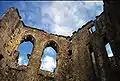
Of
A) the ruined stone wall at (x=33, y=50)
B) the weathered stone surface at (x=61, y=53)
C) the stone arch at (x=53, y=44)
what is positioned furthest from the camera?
the stone arch at (x=53, y=44)

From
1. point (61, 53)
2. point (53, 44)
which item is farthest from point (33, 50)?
point (61, 53)

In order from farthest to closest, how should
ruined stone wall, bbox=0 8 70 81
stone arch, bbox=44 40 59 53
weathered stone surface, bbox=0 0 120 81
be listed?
stone arch, bbox=44 40 59 53 → ruined stone wall, bbox=0 8 70 81 → weathered stone surface, bbox=0 0 120 81

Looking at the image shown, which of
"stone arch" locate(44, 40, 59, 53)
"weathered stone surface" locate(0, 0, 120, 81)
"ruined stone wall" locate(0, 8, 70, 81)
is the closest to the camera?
"weathered stone surface" locate(0, 0, 120, 81)

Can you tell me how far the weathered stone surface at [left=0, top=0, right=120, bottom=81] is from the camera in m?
10.7

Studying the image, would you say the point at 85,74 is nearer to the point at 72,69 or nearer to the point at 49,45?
the point at 72,69

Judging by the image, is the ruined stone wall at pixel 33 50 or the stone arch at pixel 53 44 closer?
the ruined stone wall at pixel 33 50

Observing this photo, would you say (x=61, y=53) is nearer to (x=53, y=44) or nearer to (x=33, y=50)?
(x=53, y=44)

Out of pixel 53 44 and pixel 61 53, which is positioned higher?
pixel 53 44

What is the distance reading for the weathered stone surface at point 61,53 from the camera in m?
10.7

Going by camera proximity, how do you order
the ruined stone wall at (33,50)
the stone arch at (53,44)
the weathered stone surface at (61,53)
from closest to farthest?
the weathered stone surface at (61,53)
the ruined stone wall at (33,50)
the stone arch at (53,44)

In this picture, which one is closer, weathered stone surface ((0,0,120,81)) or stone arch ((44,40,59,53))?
weathered stone surface ((0,0,120,81))

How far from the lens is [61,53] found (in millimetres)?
13648

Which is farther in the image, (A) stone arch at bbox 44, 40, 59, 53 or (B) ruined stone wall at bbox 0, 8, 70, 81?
(A) stone arch at bbox 44, 40, 59, 53

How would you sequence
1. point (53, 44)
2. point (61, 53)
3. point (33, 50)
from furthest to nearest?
point (53, 44) < point (61, 53) < point (33, 50)
